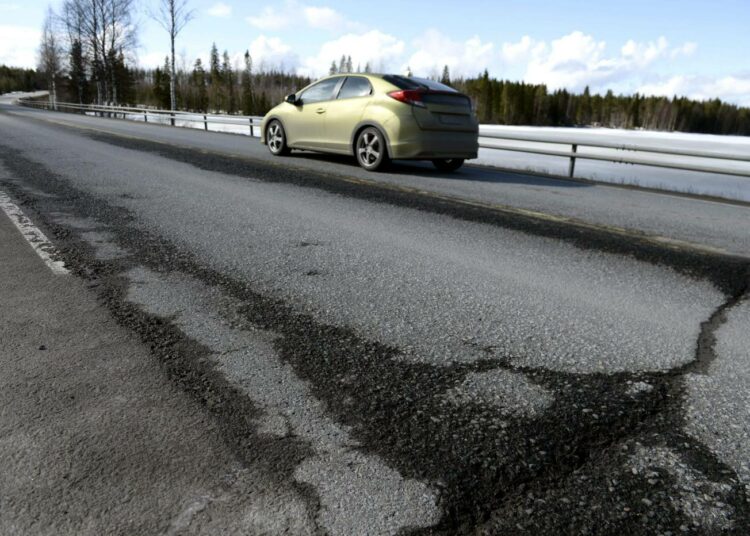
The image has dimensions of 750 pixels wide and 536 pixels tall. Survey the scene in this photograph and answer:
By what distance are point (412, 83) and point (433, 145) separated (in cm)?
112

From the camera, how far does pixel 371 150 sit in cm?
1010

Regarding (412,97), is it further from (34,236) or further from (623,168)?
(623,168)

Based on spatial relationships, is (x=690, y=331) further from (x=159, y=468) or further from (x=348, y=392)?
(x=159, y=468)

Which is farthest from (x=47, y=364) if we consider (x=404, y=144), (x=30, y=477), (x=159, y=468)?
(x=404, y=144)

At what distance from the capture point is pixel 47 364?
2.69m

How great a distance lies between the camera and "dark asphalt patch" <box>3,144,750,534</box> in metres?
1.85

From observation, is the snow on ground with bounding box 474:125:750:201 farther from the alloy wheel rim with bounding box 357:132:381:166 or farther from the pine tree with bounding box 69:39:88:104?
the pine tree with bounding box 69:39:88:104

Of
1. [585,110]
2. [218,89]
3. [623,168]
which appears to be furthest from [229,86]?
[623,168]

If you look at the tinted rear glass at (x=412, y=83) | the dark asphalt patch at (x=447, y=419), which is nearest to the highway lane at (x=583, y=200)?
the tinted rear glass at (x=412, y=83)

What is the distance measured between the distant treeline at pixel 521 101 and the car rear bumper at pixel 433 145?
107 metres

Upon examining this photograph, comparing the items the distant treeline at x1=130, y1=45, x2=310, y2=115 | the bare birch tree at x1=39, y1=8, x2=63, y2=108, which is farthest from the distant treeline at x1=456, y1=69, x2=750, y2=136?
the bare birch tree at x1=39, y1=8, x2=63, y2=108

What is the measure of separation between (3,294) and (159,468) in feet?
7.70

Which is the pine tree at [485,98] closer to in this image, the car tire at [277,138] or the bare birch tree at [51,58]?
the bare birch tree at [51,58]

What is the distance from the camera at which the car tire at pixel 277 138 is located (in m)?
12.0
